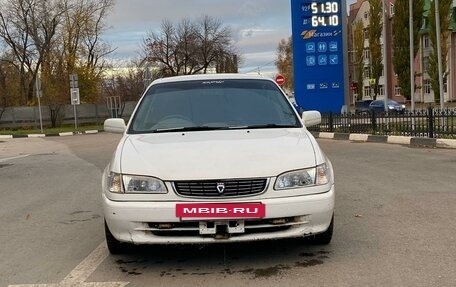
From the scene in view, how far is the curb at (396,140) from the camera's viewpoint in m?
14.3

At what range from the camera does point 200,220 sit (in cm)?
420

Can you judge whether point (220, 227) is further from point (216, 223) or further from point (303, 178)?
point (303, 178)

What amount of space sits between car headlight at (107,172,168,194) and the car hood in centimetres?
4

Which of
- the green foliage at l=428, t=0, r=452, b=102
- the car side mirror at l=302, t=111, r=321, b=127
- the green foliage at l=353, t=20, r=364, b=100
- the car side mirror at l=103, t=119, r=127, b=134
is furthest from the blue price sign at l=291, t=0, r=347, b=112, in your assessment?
the green foliage at l=353, t=20, r=364, b=100

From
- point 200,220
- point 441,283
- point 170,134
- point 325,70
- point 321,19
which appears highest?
point 321,19

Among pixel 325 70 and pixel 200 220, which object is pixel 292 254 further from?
pixel 325 70

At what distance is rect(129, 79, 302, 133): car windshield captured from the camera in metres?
5.41

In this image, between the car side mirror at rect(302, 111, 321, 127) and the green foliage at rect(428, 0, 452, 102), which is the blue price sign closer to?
the car side mirror at rect(302, 111, 321, 127)

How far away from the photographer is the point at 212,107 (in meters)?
5.62

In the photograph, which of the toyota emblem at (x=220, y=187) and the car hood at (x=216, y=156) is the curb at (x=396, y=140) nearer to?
the car hood at (x=216, y=156)

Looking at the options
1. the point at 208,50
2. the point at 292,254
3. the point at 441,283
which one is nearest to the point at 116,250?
the point at 292,254

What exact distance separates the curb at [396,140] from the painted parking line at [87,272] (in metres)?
11.2

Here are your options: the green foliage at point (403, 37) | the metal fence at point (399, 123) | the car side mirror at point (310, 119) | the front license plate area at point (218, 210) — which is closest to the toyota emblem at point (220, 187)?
the front license plate area at point (218, 210)

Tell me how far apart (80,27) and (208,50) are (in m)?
15.2
